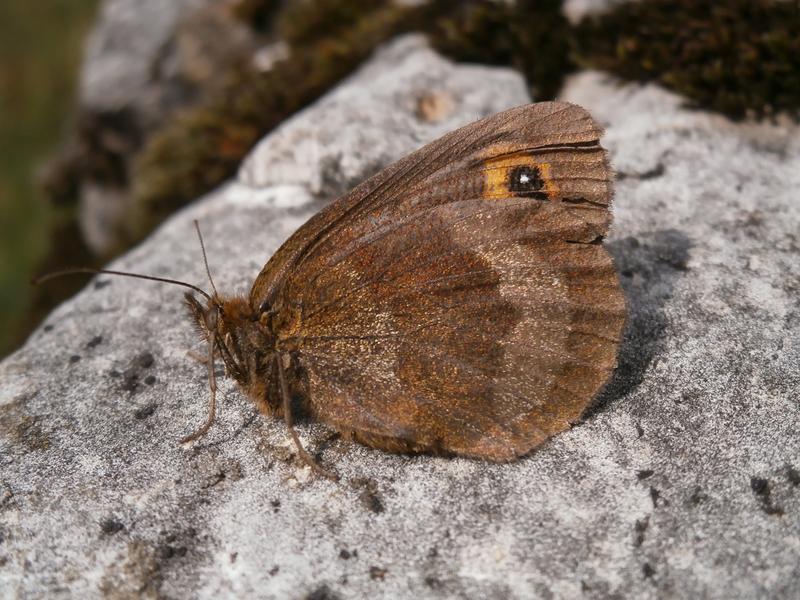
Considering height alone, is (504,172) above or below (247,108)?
above

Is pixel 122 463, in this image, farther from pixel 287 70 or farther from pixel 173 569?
pixel 287 70

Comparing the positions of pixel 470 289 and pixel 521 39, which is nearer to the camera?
pixel 470 289

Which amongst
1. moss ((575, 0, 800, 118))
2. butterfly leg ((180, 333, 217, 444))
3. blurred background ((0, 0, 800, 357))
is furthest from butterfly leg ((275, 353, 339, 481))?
moss ((575, 0, 800, 118))

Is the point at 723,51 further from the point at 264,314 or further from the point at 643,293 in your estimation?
the point at 264,314

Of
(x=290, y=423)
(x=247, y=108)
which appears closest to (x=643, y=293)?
(x=290, y=423)

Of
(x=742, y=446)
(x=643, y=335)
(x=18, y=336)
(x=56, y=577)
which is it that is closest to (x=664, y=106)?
(x=643, y=335)

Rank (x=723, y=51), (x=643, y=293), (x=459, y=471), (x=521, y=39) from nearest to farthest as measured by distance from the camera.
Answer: (x=459, y=471)
(x=643, y=293)
(x=723, y=51)
(x=521, y=39)

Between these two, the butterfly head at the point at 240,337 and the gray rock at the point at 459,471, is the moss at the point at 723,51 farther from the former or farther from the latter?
the butterfly head at the point at 240,337
